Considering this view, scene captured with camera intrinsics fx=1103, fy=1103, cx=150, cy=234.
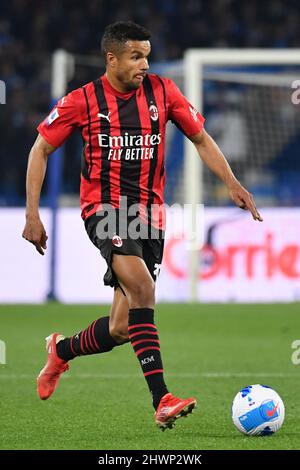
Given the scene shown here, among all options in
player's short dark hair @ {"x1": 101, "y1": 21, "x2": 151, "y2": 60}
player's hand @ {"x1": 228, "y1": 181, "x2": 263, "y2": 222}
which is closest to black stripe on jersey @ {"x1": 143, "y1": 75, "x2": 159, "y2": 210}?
player's short dark hair @ {"x1": 101, "y1": 21, "x2": 151, "y2": 60}

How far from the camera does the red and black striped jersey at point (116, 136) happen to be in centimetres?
531

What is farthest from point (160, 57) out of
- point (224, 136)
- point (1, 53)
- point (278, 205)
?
point (278, 205)

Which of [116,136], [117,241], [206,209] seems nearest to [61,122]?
[116,136]

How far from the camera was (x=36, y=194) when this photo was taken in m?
5.14

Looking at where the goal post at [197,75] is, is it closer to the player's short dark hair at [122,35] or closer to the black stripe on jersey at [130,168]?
the black stripe on jersey at [130,168]

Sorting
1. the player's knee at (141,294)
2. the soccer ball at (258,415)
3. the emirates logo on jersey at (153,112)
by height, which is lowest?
the soccer ball at (258,415)

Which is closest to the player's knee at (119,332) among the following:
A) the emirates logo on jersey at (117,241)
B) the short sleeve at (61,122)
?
the emirates logo on jersey at (117,241)

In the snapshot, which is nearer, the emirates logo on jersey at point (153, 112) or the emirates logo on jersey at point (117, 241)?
the emirates logo on jersey at point (117, 241)

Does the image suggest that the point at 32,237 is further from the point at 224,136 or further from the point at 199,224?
the point at 224,136

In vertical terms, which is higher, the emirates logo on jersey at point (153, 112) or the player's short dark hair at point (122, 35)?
the player's short dark hair at point (122, 35)

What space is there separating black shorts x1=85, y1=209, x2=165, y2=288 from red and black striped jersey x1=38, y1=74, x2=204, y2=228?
70 millimetres

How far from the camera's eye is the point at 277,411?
15.7 feet

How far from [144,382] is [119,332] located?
5.50 ft

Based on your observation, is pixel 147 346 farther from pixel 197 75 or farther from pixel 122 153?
pixel 197 75
